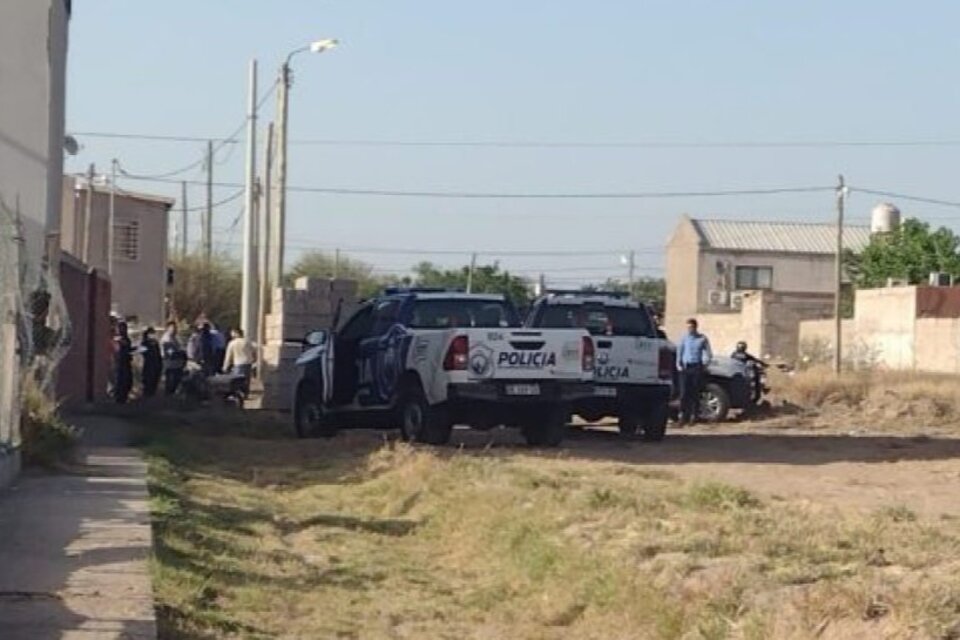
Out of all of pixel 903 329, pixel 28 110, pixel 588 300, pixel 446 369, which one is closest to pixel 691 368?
pixel 588 300

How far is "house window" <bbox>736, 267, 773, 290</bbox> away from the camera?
318 feet

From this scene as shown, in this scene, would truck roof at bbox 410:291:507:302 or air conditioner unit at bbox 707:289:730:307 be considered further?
air conditioner unit at bbox 707:289:730:307

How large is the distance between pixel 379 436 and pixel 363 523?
9469 mm

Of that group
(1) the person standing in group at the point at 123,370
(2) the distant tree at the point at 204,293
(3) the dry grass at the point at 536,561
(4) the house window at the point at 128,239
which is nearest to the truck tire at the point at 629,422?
(3) the dry grass at the point at 536,561

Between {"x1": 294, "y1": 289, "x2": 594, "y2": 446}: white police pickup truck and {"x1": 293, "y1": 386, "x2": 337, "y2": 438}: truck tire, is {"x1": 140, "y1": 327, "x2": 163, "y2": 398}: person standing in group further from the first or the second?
{"x1": 294, "y1": 289, "x2": 594, "y2": 446}: white police pickup truck

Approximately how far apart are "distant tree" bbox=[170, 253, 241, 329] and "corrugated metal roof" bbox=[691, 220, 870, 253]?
2990 centimetres

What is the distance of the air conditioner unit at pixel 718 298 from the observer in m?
91.8

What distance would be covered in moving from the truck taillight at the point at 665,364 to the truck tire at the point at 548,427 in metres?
2.08

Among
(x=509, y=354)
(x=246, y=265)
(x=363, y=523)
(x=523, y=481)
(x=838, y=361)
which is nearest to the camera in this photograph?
(x=363, y=523)

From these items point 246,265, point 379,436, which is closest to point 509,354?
point 379,436

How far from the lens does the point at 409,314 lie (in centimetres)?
2284

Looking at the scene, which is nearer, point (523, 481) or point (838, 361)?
point (523, 481)

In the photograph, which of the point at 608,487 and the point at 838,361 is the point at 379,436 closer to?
the point at 608,487

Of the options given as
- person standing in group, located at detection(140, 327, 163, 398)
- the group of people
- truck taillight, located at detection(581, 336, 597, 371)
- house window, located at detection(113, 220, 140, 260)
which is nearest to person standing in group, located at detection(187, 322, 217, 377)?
the group of people
